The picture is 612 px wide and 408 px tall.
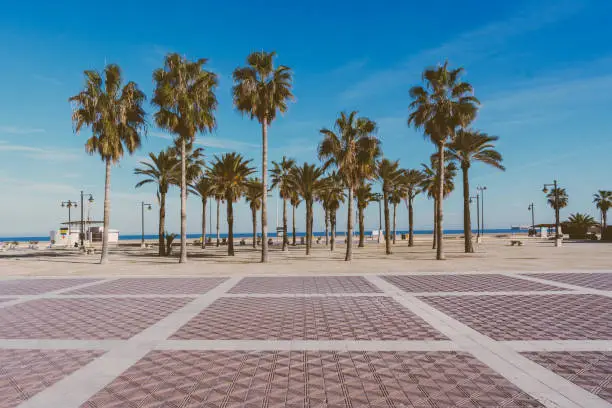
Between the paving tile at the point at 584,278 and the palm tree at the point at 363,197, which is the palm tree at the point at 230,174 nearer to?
the palm tree at the point at 363,197

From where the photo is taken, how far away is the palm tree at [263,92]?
919 inches

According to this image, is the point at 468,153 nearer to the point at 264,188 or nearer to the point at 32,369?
the point at 264,188

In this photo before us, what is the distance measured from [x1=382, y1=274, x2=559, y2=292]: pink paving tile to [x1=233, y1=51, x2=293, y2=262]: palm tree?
10.8 m

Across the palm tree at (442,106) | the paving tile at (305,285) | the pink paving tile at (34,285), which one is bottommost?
the pink paving tile at (34,285)

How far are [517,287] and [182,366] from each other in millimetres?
10818

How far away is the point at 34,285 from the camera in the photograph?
14.2 metres

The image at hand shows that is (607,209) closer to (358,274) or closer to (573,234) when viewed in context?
(573,234)

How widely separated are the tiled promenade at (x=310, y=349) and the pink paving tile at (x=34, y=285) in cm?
140

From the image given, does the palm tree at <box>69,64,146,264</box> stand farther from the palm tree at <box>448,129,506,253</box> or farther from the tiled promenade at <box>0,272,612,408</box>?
the palm tree at <box>448,129,506,253</box>

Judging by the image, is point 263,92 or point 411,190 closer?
point 263,92

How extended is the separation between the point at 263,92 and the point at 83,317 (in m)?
18.2

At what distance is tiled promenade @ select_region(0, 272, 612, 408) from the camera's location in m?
4.22

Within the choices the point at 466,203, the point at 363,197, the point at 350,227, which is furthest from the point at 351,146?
the point at 363,197

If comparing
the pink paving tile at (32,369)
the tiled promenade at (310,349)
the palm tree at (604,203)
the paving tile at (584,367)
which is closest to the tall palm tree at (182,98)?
the tiled promenade at (310,349)
